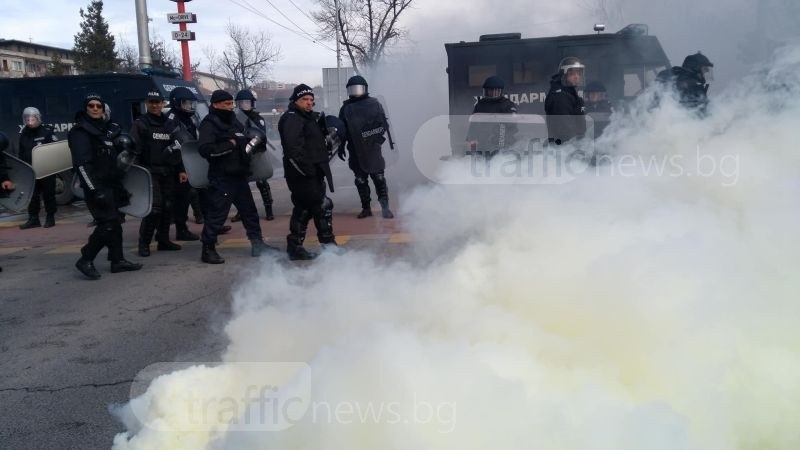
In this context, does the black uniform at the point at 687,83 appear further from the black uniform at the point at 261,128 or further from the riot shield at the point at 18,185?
the riot shield at the point at 18,185

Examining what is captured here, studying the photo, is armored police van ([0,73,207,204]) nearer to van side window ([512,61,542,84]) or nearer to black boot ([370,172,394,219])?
black boot ([370,172,394,219])

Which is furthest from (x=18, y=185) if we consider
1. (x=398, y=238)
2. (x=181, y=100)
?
(x=398, y=238)

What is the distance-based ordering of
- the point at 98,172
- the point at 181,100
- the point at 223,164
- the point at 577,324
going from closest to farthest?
1. the point at 577,324
2. the point at 98,172
3. the point at 223,164
4. the point at 181,100

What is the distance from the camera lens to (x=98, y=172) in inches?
238

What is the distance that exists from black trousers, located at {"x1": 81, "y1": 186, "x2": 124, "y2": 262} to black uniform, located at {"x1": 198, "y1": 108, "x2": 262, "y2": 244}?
34.2 inches

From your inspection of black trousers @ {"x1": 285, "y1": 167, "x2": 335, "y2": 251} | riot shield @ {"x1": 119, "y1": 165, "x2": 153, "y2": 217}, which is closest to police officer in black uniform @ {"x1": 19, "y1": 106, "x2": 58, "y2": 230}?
riot shield @ {"x1": 119, "y1": 165, "x2": 153, "y2": 217}

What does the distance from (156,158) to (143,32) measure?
28.5 ft

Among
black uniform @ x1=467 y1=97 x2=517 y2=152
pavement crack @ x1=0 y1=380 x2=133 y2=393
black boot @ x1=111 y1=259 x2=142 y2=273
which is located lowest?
pavement crack @ x1=0 y1=380 x2=133 y2=393

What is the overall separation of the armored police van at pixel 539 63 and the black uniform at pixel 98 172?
5168 millimetres

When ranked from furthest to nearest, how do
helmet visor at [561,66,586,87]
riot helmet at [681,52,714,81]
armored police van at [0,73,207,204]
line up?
armored police van at [0,73,207,204] → helmet visor at [561,66,586,87] → riot helmet at [681,52,714,81]

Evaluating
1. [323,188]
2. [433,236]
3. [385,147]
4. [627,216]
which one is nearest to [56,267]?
[323,188]

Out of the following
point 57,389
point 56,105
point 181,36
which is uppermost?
point 181,36

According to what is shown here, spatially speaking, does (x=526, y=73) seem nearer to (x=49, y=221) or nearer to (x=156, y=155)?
(x=156, y=155)

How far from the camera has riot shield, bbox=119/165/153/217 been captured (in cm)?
668
